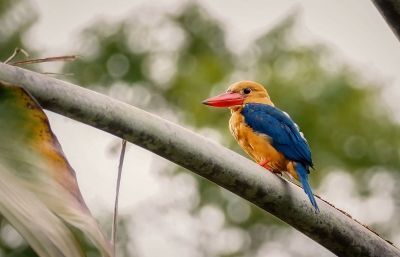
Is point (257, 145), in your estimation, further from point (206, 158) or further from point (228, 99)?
point (206, 158)

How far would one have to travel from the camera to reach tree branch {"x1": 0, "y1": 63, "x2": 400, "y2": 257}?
1363 mm

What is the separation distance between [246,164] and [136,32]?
13261 millimetres

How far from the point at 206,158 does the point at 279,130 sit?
1.79 m

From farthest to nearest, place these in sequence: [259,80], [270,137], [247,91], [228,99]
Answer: [259,80] → [247,91] → [228,99] → [270,137]

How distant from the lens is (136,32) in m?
14.8

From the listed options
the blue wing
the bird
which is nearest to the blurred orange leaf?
the bird

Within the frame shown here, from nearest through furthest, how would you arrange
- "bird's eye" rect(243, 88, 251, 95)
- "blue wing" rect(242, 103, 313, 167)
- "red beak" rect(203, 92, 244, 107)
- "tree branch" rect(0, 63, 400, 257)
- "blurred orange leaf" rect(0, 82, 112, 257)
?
"blurred orange leaf" rect(0, 82, 112, 257), "tree branch" rect(0, 63, 400, 257), "blue wing" rect(242, 103, 313, 167), "red beak" rect(203, 92, 244, 107), "bird's eye" rect(243, 88, 251, 95)

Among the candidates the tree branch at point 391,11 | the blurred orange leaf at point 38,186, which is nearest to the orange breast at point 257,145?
the tree branch at point 391,11

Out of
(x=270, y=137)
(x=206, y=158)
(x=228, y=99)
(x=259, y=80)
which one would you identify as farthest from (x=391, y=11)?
(x=259, y=80)

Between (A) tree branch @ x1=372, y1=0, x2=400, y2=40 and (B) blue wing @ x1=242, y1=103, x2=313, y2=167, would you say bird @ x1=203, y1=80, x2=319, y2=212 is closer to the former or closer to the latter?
(B) blue wing @ x1=242, y1=103, x2=313, y2=167

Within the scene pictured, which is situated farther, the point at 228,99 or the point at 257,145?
the point at 228,99

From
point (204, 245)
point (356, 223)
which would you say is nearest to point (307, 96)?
point (204, 245)

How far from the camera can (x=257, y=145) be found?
3330 mm

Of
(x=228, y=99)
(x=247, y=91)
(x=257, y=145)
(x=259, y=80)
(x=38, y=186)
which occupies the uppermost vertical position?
(x=259, y=80)
